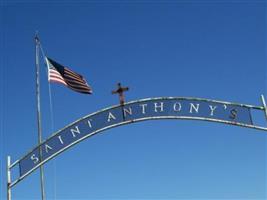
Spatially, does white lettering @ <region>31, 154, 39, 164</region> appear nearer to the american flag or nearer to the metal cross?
the metal cross

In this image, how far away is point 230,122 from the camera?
13820 mm

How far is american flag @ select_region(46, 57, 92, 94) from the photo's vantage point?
16.9m

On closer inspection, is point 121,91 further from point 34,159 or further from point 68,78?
point 68,78

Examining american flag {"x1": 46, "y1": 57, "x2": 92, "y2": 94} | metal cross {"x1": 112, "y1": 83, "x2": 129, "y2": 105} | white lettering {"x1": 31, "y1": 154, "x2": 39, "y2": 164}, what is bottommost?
white lettering {"x1": 31, "y1": 154, "x2": 39, "y2": 164}

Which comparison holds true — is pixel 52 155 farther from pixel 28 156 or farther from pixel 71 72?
pixel 71 72

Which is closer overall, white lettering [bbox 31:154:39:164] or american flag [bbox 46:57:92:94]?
white lettering [bbox 31:154:39:164]

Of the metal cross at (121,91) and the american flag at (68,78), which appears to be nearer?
the metal cross at (121,91)

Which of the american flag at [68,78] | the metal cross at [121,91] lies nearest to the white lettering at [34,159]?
the metal cross at [121,91]

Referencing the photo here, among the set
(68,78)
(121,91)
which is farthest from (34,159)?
(68,78)

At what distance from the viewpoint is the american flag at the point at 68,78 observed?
55.3 ft

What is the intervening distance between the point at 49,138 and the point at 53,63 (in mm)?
3716

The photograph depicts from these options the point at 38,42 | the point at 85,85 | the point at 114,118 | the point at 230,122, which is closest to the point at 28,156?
the point at 114,118

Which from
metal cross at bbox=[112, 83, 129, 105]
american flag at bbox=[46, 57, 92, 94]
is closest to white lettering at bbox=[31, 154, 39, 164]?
metal cross at bbox=[112, 83, 129, 105]

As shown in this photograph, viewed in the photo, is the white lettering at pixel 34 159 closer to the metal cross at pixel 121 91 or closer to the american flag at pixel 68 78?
the metal cross at pixel 121 91
